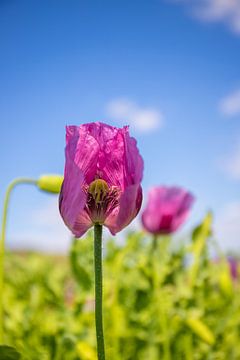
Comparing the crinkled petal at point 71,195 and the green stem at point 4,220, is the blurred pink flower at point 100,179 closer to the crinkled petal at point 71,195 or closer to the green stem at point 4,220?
the crinkled petal at point 71,195

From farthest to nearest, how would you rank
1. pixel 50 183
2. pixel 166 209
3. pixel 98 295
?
pixel 166 209, pixel 50 183, pixel 98 295

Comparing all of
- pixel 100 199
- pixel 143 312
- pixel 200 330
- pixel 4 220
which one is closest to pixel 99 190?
pixel 100 199

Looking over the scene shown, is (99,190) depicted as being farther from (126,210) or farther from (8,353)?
(8,353)

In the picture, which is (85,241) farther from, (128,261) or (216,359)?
(216,359)

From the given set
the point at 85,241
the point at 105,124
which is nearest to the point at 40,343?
the point at 85,241

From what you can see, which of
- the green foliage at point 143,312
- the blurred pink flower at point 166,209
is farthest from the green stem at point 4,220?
the blurred pink flower at point 166,209
